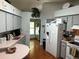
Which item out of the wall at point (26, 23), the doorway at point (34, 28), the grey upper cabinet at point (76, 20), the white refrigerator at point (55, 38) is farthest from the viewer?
the doorway at point (34, 28)

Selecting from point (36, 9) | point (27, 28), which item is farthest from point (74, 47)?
point (36, 9)

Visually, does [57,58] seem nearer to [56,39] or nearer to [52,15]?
[56,39]

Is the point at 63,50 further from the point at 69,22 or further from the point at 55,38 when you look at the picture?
the point at 69,22

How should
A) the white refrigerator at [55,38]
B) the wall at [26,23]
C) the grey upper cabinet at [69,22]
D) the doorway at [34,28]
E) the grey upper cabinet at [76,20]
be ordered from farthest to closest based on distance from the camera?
the doorway at [34,28] → the wall at [26,23] → the white refrigerator at [55,38] → the grey upper cabinet at [69,22] → the grey upper cabinet at [76,20]

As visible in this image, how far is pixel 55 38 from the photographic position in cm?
570

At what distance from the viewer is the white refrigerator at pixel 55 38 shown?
553 cm

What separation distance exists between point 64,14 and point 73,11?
0.81 m

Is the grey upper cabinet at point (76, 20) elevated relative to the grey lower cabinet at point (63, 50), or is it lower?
elevated

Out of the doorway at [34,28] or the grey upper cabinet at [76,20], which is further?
the doorway at [34,28]

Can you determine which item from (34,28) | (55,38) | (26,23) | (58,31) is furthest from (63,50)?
(34,28)

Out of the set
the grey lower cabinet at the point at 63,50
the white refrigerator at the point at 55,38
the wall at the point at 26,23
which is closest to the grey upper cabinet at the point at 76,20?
the white refrigerator at the point at 55,38

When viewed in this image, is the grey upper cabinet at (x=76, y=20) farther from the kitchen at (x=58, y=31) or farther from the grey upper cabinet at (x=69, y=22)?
the grey upper cabinet at (x=69, y=22)

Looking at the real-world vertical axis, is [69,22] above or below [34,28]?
above

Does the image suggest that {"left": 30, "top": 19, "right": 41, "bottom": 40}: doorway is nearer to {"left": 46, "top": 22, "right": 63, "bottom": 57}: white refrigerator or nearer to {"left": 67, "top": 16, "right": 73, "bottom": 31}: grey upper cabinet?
{"left": 46, "top": 22, "right": 63, "bottom": 57}: white refrigerator
